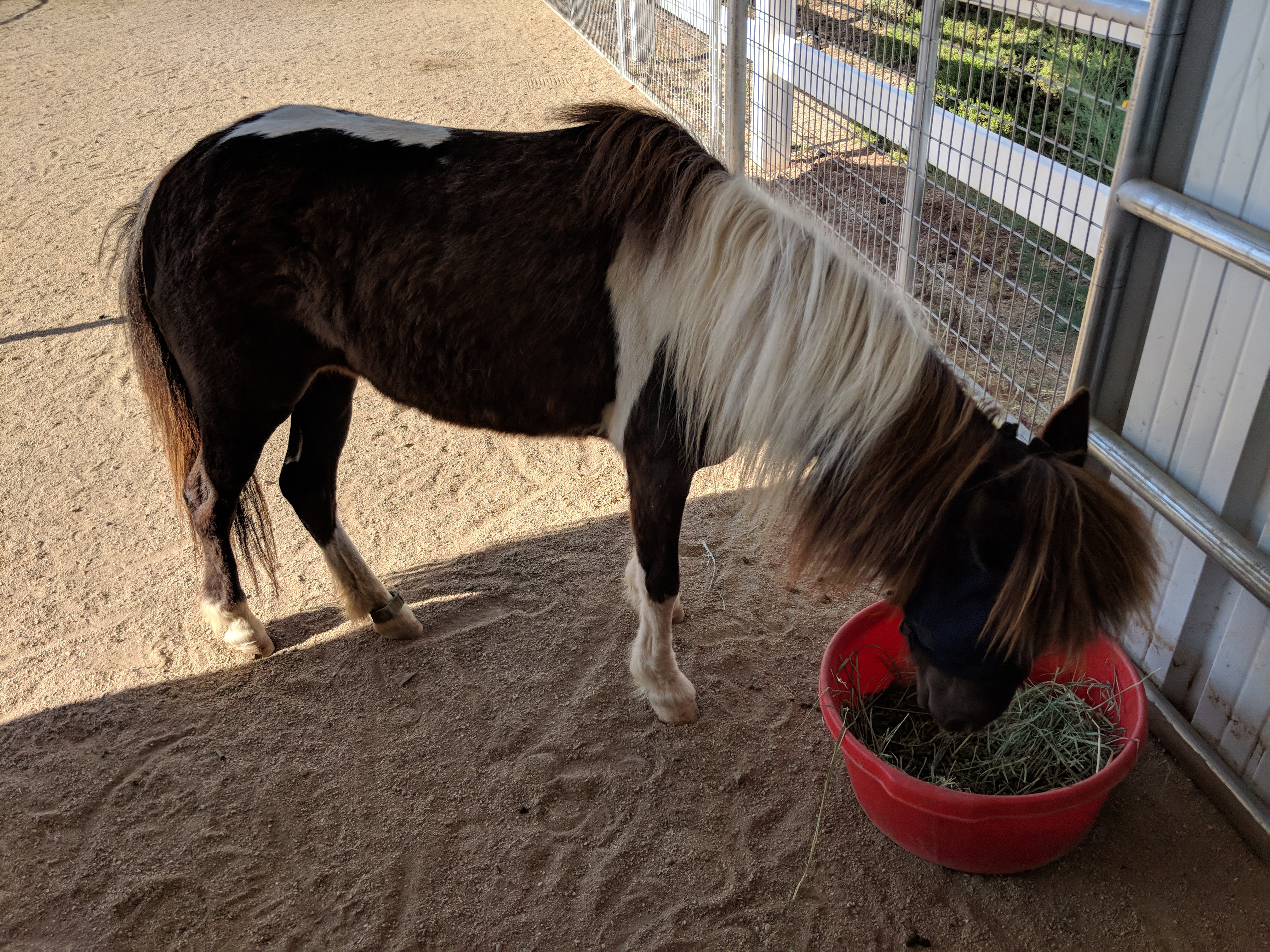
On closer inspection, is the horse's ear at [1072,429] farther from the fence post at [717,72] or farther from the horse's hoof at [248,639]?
the fence post at [717,72]

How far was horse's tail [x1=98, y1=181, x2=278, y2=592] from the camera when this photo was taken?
2402 millimetres

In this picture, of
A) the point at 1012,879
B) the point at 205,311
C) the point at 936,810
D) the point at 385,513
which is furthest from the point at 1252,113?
the point at 385,513

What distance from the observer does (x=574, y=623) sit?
2.78 meters

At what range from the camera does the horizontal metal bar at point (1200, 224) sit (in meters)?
1.67

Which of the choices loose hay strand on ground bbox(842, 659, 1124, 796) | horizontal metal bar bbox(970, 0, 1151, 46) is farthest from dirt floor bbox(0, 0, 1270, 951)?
horizontal metal bar bbox(970, 0, 1151, 46)

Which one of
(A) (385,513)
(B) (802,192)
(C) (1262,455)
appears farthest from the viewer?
(B) (802,192)

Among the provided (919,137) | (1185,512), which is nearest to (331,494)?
(1185,512)

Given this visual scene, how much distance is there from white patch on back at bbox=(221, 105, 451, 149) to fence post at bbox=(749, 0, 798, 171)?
2551 millimetres

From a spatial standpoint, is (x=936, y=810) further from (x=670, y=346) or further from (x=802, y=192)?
(x=802, y=192)

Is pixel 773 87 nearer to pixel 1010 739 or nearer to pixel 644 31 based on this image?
pixel 644 31

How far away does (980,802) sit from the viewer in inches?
68.8

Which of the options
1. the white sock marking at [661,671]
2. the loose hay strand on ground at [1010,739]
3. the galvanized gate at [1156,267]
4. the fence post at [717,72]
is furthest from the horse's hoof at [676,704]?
the fence post at [717,72]

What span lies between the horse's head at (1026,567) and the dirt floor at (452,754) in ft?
2.08

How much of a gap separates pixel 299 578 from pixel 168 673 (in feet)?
1.67
